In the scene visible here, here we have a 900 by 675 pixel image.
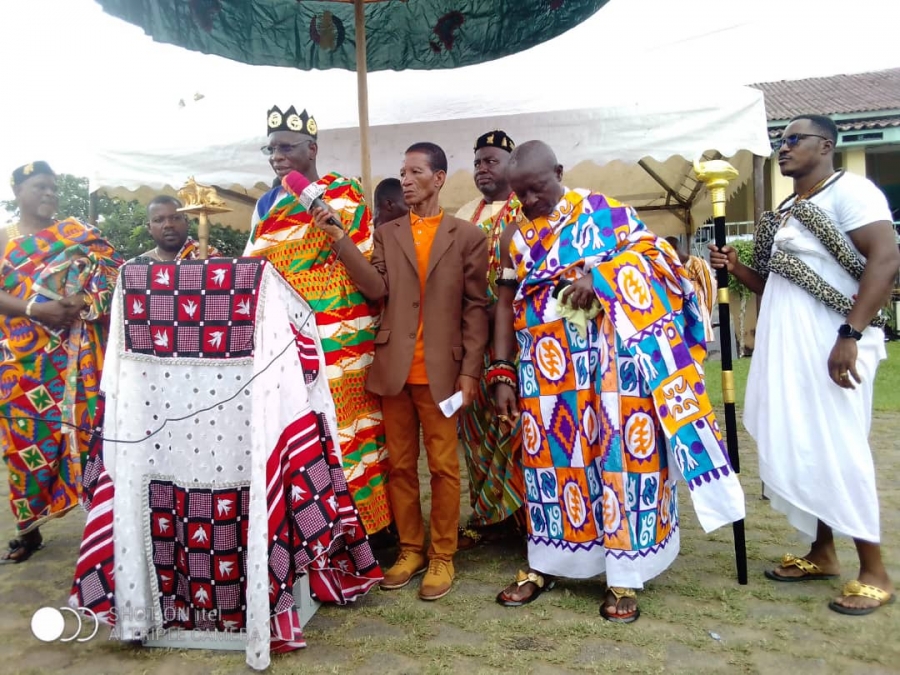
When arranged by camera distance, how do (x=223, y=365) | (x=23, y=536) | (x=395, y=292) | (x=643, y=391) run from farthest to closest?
(x=23, y=536)
(x=395, y=292)
(x=643, y=391)
(x=223, y=365)

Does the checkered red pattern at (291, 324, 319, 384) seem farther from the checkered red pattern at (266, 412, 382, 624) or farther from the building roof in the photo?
the building roof

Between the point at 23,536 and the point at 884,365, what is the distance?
1054 centimetres

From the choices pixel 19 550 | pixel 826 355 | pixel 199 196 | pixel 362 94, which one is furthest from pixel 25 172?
pixel 826 355

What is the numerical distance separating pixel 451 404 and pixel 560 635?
104 centimetres

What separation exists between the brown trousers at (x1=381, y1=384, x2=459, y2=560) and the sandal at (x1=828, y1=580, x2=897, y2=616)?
1.65m

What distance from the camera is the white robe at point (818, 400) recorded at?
268cm

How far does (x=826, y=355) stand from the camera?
8.97ft

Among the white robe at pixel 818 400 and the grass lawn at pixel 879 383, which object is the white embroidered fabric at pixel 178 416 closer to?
the white robe at pixel 818 400

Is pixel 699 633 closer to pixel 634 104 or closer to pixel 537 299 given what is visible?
pixel 537 299

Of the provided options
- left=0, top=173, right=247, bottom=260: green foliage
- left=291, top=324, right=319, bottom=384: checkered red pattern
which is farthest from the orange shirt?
left=0, top=173, right=247, bottom=260: green foliage

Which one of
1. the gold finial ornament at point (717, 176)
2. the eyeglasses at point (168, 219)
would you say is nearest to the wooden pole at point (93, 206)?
the eyeglasses at point (168, 219)

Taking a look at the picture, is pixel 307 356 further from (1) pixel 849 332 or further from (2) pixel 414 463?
(1) pixel 849 332

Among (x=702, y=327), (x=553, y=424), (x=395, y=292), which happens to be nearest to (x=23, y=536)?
(x=395, y=292)

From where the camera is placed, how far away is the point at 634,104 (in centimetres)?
482
